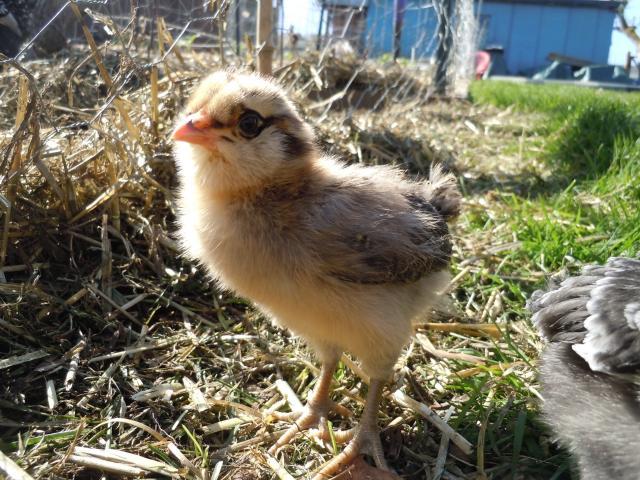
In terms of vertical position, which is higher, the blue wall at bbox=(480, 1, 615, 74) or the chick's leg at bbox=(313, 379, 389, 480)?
the blue wall at bbox=(480, 1, 615, 74)

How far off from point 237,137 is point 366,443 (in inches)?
43.0

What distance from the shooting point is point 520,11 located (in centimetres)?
2123

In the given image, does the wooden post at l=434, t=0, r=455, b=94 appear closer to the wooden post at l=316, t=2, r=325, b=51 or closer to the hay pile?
the wooden post at l=316, t=2, r=325, b=51

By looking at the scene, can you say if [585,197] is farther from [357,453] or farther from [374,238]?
[357,453]

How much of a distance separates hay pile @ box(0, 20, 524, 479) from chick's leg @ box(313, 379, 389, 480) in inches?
3.0

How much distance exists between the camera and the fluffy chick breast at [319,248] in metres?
1.58

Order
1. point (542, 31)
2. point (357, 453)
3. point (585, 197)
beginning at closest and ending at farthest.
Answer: point (357, 453) → point (585, 197) → point (542, 31)

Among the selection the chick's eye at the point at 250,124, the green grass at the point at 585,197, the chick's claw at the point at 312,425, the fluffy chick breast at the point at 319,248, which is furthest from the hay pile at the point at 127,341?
the green grass at the point at 585,197

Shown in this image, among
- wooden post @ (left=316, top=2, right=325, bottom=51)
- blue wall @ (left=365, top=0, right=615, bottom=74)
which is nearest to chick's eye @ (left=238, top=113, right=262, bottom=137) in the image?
wooden post @ (left=316, top=2, right=325, bottom=51)

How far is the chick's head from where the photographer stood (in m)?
1.60

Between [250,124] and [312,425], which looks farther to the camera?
[312,425]

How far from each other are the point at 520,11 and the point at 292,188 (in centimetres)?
2303

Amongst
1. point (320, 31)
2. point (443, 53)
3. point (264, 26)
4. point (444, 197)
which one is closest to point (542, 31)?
point (443, 53)

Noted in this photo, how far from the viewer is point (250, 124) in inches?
64.7
